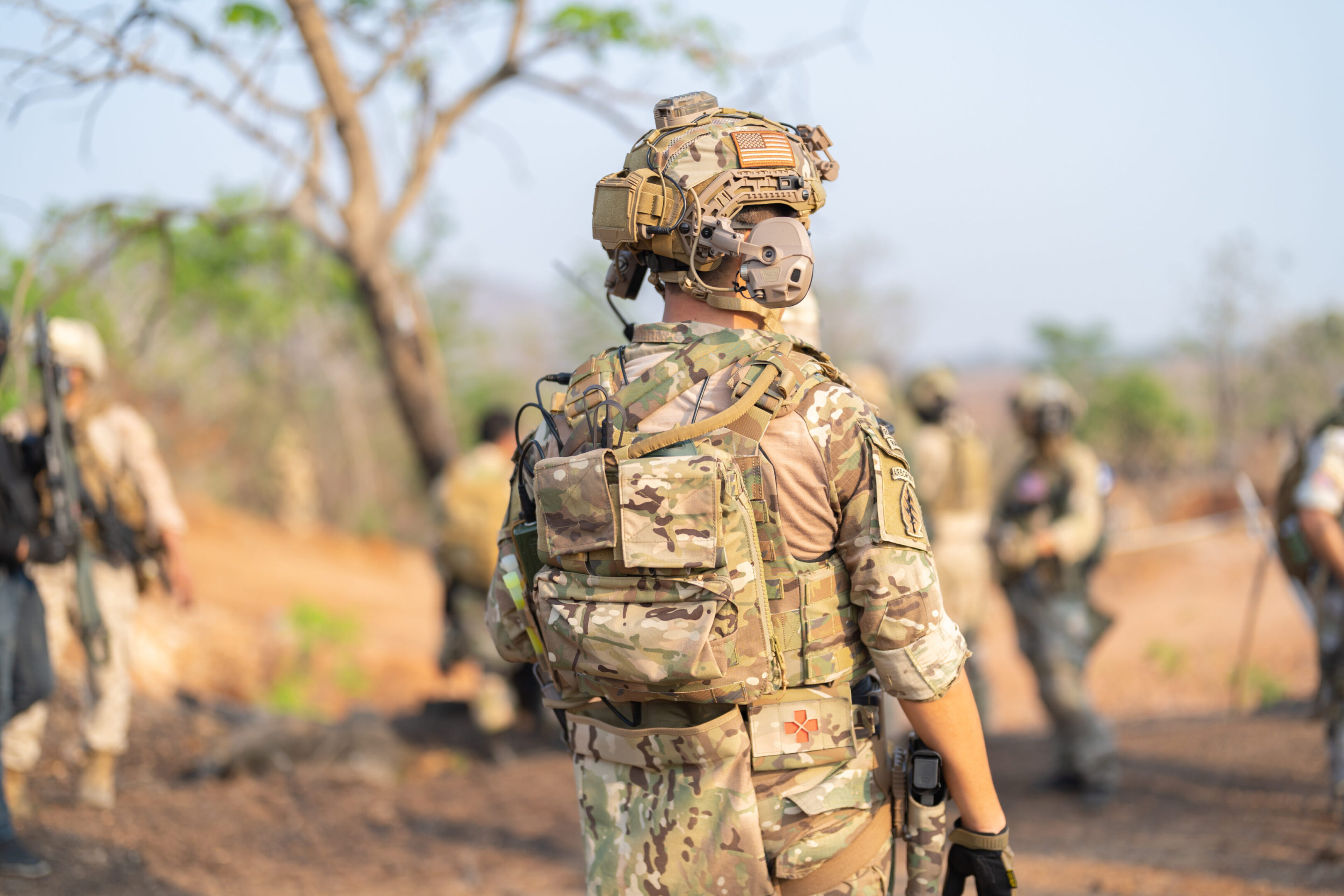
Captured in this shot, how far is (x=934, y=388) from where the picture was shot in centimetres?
602

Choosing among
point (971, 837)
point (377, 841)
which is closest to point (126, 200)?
point (377, 841)

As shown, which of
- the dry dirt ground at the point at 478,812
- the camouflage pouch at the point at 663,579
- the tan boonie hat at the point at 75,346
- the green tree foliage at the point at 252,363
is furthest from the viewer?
the green tree foliage at the point at 252,363

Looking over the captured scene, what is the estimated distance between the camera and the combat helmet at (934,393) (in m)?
6.00

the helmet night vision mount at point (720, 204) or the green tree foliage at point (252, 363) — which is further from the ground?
the green tree foliage at point (252, 363)

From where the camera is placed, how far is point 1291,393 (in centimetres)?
2020

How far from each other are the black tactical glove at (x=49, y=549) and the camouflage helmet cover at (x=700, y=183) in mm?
3083

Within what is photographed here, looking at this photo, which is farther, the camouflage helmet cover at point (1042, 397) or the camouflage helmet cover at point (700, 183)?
the camouflage helmet cover at point (1042, 397)

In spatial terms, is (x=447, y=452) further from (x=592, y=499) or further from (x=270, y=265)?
(x=270, y=265)

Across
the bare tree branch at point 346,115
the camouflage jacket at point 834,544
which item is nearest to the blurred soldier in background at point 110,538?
the bare tree branch at point 346,115

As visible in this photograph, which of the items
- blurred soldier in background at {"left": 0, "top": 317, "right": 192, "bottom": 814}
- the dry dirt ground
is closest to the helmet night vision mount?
the dry dirt ground

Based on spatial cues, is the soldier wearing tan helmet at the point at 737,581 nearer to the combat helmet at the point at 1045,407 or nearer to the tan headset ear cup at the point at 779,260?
the tan headset ear cup at the point at 779,260

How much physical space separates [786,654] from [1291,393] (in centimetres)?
2177

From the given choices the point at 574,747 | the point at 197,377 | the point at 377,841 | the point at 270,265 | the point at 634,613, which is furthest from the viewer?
the point at 197,377

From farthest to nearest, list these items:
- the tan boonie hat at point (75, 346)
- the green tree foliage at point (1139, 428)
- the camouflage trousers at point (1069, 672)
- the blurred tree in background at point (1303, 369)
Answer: the green tree foliage at point (1139, 428) < the blurred tree in background at point (1303, 369) < the camouflage trousers at point (1069, 672) < the tan boonie hat at point (75, 346)
